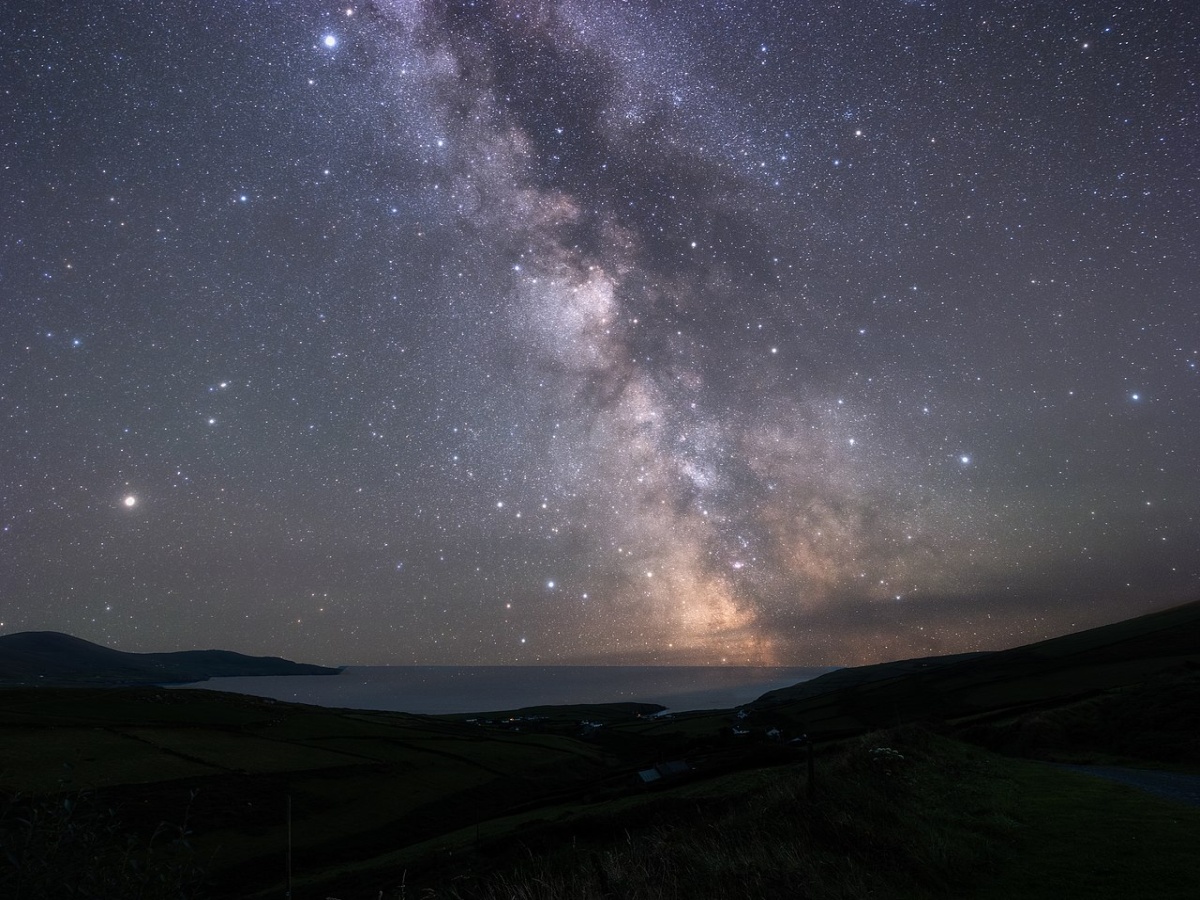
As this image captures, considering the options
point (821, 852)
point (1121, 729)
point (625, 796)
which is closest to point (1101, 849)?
point (821, 852)

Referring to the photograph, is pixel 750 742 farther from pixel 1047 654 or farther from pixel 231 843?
pixel 1047 654

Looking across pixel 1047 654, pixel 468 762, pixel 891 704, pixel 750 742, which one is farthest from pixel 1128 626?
pixel 468 762

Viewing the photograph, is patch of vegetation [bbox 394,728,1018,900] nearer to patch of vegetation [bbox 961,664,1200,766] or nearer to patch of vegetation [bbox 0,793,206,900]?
patch of vegetation [bbox 0,793,206,900]

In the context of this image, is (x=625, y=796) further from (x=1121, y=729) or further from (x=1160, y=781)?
(x=1160, y=781)

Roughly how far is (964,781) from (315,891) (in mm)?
30109

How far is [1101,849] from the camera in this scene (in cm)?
1306

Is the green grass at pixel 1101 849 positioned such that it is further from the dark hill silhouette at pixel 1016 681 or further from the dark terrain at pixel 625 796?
the dark hill silhouette at pixel 1016 681

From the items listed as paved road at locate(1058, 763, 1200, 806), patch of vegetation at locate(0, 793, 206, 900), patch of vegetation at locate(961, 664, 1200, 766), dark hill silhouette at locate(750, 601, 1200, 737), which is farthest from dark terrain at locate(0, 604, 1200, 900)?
paved road at locate(1058, 763, 1200, 806)

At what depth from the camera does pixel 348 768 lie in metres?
55.9

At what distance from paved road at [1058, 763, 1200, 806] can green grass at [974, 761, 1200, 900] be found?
2.12 meters

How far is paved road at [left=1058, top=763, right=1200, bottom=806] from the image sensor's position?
789 inches

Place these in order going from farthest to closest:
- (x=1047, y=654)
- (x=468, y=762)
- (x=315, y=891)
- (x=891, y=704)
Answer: (x=1047, y=654)
(x=891, y=704)
(x=468, y=762)
(x=315, y=891)

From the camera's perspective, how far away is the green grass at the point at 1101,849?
1095 centimetres

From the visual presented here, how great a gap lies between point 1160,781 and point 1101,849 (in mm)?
15251
